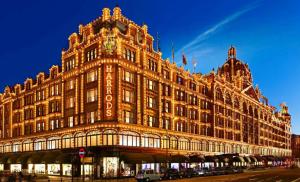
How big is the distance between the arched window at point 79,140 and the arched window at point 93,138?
1.68 metres

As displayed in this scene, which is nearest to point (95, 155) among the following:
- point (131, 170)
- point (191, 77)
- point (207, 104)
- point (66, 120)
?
point (131, 170)

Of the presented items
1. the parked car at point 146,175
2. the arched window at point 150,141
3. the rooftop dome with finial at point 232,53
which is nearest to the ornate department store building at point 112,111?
the arched window at point 150,141

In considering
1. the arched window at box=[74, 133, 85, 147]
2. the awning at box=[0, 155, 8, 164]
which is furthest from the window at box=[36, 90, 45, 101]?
the arched window at box=[74, 133, 85, 147]

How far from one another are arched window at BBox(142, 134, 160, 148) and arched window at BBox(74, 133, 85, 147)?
1078 cm

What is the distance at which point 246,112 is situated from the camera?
129000mm

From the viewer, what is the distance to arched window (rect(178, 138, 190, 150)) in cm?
8282

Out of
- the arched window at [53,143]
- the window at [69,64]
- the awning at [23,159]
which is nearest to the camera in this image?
the window at [69,64]

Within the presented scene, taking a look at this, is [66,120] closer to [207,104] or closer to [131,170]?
[131,170]

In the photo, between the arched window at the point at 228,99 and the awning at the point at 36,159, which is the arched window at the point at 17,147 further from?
the arched window at the point at 228,99

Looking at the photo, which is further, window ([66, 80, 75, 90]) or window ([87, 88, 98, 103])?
window ([66, 80, 75, 90])

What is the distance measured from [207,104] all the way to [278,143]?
289ft

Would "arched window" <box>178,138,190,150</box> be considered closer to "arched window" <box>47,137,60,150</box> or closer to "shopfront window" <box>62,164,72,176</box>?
"shopfront window" <box>62,164,72,176</box>

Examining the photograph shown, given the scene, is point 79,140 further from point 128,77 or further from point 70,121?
point 128,77

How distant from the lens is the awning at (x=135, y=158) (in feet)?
204
